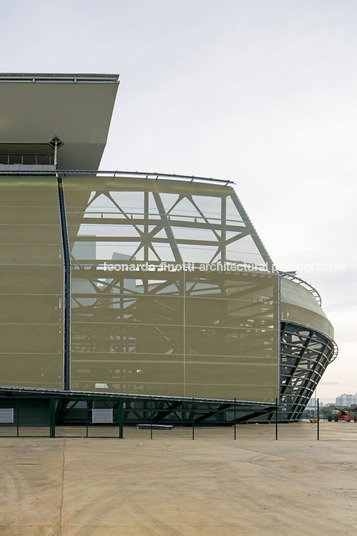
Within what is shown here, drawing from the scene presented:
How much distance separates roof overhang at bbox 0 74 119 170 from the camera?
42.0m

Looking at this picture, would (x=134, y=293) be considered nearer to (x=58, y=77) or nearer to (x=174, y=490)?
(x=58, y=77)

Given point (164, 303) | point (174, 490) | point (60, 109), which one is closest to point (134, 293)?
point (164, 303)

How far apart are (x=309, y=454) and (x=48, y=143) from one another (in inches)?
1146

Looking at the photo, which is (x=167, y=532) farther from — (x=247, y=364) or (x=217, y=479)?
(x=247, y=364)

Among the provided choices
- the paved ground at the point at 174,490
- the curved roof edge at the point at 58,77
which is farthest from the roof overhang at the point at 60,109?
the paved ground at the point at 174,490

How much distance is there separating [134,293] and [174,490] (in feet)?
75.0

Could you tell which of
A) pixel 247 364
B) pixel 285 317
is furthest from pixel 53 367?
pixel 285 317

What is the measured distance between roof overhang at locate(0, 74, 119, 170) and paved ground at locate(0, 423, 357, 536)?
78.6 ft

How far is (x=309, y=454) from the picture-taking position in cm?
2327

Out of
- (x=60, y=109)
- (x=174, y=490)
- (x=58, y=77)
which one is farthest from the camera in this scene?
(x=60, y=109)

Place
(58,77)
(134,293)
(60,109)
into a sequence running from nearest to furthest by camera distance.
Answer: (134,293) < (58,77) < (60,109)

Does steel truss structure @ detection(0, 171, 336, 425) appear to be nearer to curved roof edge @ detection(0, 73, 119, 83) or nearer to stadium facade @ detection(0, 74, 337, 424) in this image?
stadium facade @ detection(0, 74, 337, 424)

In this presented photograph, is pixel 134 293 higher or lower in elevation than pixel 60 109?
lower

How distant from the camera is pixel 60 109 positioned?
43500mm
